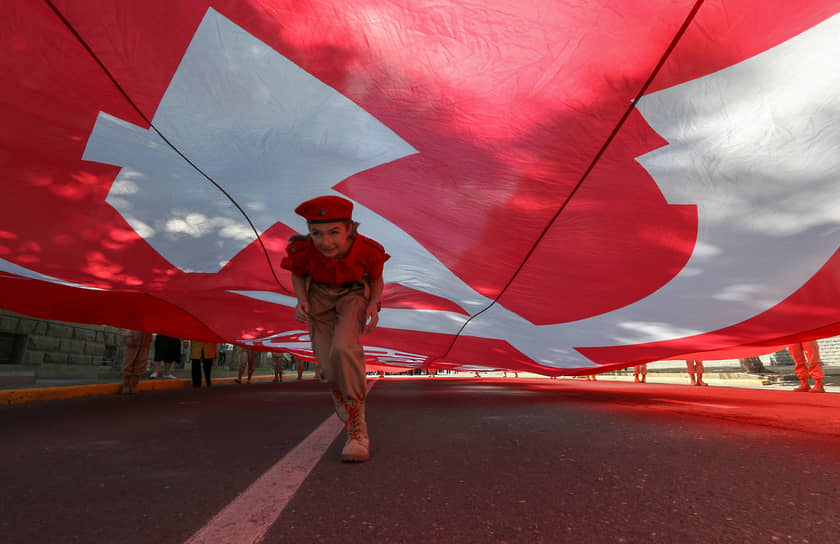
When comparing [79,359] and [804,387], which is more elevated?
[804,387]

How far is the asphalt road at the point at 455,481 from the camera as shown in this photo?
4.70 feet

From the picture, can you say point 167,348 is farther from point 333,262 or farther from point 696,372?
point 696,372

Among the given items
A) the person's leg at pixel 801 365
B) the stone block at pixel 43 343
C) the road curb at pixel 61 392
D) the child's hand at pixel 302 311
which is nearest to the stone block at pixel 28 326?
the stone block at pixel 43 343

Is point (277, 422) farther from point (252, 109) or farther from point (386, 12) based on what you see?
point (386, 12)

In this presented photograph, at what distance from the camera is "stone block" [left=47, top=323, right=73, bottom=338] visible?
1313 centimetres

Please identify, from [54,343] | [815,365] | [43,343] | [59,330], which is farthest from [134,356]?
[815,365]

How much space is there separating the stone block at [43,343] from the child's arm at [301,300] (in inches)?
531

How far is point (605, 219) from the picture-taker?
3166 millimetres

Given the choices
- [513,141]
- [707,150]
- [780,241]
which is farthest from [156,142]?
[780,241]

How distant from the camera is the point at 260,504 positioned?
5.62ft

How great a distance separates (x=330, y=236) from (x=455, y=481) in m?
1.32

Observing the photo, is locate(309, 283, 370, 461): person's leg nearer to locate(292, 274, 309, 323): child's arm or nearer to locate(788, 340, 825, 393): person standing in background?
locate(292, 274, 309, 323): child's arm

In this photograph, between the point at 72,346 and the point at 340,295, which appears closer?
the point at 340,295

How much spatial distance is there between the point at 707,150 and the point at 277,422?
364 centimetres
